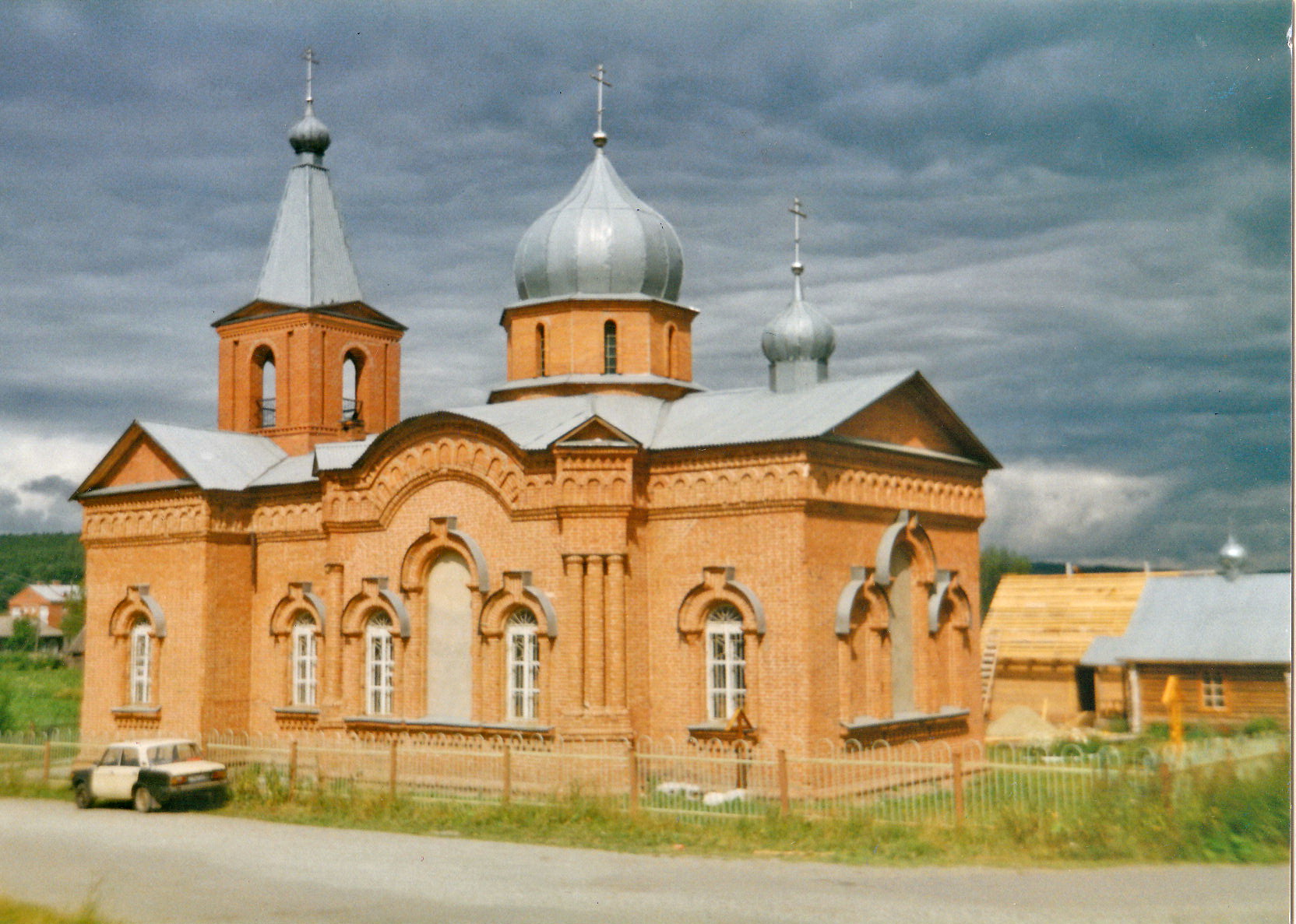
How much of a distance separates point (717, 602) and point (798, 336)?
453cm

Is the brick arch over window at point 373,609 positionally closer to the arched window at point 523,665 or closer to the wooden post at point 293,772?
the arched window at point 523,665

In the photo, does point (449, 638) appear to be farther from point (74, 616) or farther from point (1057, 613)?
point (1057, 613)

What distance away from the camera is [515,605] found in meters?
19.7

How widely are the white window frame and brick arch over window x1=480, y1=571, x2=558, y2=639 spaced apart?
13.0 m

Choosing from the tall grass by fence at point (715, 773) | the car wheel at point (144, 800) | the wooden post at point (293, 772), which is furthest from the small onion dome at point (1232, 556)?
the car wheel at point (144, 800)

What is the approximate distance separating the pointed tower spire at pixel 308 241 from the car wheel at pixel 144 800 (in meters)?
11.2

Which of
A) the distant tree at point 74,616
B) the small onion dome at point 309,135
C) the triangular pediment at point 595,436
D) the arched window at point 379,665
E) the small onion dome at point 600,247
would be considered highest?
the small onion dome at point 309,135

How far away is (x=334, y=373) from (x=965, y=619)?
1326cm

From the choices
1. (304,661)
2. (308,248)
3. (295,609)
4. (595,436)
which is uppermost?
(308,248)

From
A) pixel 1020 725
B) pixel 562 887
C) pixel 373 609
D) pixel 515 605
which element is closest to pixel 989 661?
pixel 1020 725

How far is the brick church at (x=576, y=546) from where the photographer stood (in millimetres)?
18625

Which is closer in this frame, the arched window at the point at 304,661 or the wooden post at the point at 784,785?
the wooden post at the point at 784,785

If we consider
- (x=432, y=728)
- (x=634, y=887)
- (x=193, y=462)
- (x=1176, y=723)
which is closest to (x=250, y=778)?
(x=432, y=728)

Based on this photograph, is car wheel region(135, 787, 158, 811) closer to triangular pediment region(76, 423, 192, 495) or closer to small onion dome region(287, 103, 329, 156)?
triangular pediment region(76, 423, 192, 495)
